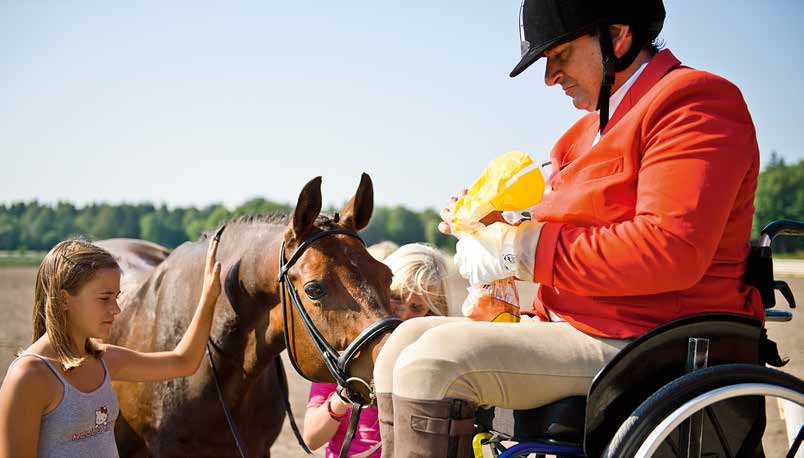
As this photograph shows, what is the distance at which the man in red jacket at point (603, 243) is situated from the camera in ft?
5.44

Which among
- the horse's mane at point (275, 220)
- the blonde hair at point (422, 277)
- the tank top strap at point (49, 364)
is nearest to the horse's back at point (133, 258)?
the horse's mane at point (275, 220)

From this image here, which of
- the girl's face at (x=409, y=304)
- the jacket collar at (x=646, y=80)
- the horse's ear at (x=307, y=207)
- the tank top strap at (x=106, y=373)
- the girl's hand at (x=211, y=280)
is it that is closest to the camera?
the jacket collar at (x=646, y=80)

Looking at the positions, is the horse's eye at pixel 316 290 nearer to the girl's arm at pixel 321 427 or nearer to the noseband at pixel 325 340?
the noseband at pixel 325 340

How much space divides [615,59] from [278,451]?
572cm

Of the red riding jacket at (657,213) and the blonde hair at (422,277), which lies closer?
the red riding jacket at (657,213)

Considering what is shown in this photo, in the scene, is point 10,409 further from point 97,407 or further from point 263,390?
point 263,390

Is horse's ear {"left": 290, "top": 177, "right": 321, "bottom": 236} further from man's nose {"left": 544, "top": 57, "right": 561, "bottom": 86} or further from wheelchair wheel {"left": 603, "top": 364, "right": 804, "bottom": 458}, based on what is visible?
wheelchair wheel {"left": 603, "top": 364, "right": 804, "bottom": 458}

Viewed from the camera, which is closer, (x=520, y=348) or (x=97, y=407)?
(x=520, y=348)

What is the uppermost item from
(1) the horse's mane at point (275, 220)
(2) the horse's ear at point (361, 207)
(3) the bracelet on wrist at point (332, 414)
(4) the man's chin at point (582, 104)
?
(4) the man's chin at point (582, 104)

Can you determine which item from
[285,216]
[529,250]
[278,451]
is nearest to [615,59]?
[529,250]

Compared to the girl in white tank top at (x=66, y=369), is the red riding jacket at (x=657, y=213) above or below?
above

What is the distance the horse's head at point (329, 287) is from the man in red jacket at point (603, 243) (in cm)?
70

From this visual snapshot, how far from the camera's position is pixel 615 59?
201 centimetres

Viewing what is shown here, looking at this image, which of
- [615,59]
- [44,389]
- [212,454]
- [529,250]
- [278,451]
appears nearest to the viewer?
[529,250]
